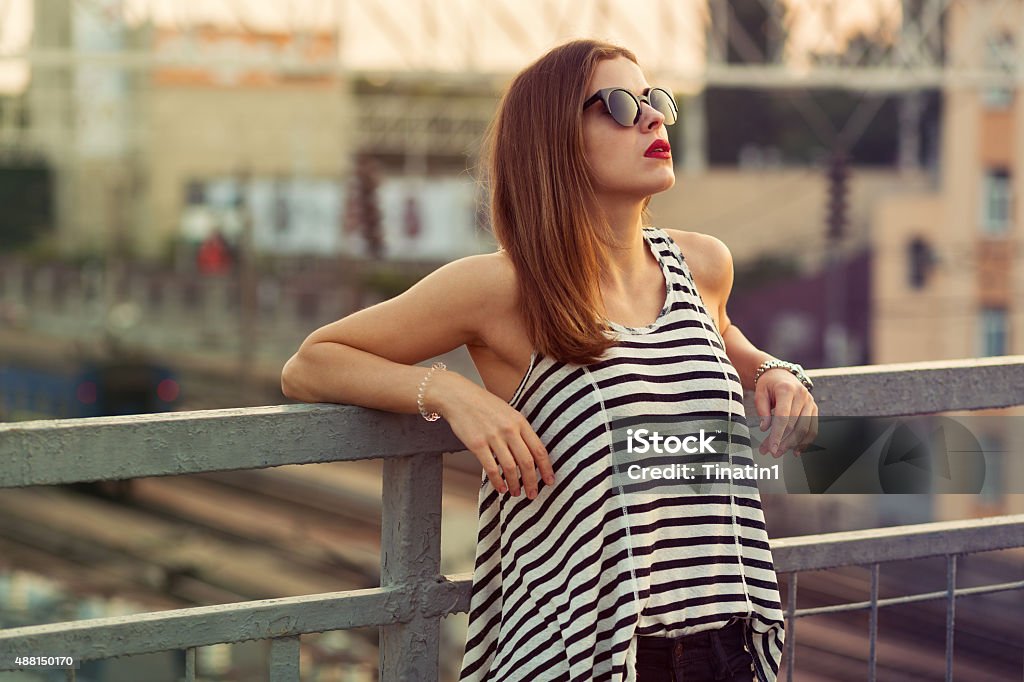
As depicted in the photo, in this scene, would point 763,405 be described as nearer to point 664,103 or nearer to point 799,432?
point 799,432

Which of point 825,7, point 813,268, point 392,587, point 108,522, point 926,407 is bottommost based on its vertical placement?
point 108,522

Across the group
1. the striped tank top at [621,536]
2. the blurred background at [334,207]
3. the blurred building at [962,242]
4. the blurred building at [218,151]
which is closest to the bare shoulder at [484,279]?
the striped tank top at [621,536]

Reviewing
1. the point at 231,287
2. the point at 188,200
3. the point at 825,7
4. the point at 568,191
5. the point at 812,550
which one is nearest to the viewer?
the point at 568,191

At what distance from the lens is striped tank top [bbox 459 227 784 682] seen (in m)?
2.24

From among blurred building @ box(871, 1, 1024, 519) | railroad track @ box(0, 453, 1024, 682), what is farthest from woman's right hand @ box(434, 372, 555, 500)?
blurred building @ box(871, 1, 1024, 519)

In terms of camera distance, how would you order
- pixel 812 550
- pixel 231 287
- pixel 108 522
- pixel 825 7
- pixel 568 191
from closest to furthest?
pixel 568 191, pixel 812 550, pixel 108 522, pixel 825 7, pixel 231 287

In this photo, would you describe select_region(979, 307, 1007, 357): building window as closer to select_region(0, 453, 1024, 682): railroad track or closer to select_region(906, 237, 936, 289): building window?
select_region(906, 237, 936, 289): building window

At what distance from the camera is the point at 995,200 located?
125ft

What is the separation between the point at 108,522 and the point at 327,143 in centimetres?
2106

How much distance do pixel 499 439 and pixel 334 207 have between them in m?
42.3

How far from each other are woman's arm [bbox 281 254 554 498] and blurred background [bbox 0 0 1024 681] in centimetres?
1630

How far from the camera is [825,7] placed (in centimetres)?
3838

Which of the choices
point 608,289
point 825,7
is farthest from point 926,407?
point 825,7

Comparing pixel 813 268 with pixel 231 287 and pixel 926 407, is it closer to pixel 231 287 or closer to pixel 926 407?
pixel 231 287
